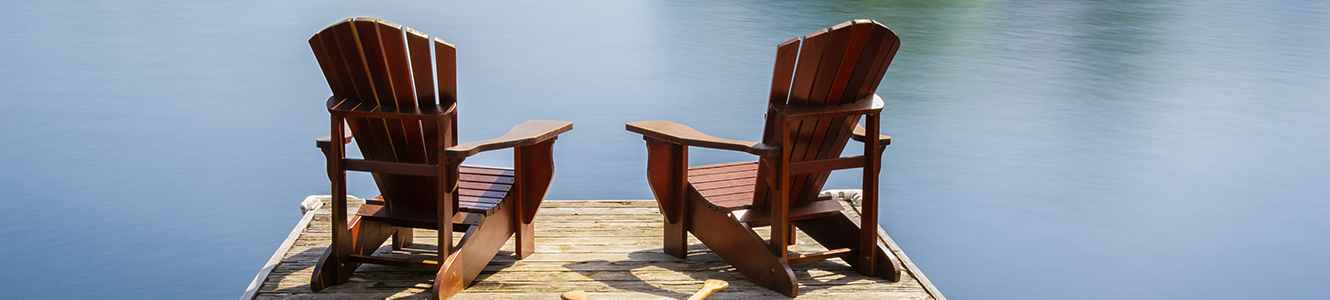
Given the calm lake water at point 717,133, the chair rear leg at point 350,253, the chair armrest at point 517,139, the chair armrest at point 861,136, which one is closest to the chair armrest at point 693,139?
the chair armrest at point 517,139

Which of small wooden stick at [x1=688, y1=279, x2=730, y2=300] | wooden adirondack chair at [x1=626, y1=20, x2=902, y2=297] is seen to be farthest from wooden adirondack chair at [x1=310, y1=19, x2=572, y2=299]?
small wooden stick at [x1=688, y1=279, x2=730, y2=300]

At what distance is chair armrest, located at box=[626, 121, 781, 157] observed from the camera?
8.75ft

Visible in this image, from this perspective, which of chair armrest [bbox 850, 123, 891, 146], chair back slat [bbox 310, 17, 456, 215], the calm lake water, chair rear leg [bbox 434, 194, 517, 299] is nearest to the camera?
chair back slat [bbox 310, 17, 456, 215]

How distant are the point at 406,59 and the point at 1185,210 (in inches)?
151

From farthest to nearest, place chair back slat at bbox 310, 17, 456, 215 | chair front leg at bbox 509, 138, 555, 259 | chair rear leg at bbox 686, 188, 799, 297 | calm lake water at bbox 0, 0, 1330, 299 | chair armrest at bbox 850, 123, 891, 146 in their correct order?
1. calm lake water at bbox 0, 0, 1330, 299
2. chair front leg at bbox 509, 138, 555, 259
3. chair armrest at bbox 850, 123, 891, 146
4. chair rear leg at bbox 686, 188, 799, 297
5. chair back slat at bbox 310, 17, 456, 215

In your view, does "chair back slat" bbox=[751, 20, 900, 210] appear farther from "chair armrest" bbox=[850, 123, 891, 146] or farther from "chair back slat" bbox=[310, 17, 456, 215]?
"chair back slat" bbox=[310, 17, 456, 215]

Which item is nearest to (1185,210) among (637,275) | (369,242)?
(637,275)

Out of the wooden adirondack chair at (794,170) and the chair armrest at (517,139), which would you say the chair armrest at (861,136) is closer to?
the wooden adirondack chair at (794,170)

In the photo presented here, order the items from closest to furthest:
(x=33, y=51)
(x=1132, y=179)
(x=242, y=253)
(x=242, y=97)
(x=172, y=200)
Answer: (x=242, y=253) < (x=172, y=200) < (x=1132, y=179) < (x=242, y=97) < (x=33, y=51)

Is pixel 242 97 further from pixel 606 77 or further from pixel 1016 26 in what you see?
pixel 1016 26

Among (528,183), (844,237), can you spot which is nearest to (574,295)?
(528,183)

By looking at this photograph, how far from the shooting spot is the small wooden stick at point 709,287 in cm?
269

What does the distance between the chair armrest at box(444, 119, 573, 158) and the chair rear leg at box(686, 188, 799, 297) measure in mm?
504

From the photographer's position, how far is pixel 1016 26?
12102mm
